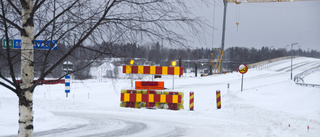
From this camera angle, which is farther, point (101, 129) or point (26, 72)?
point (101, 129)

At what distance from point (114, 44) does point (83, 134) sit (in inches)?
204

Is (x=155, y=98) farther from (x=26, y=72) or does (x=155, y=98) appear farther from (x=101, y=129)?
(x=26, y=72)

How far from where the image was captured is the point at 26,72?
3977 millimetres

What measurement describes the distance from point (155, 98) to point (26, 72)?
10.6 m

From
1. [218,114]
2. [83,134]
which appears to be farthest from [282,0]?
[83,134]

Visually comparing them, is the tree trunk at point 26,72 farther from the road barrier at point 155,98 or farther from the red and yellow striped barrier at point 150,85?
the road barrier at point 155,98

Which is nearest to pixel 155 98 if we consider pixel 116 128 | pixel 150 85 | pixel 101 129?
pixel 150 85

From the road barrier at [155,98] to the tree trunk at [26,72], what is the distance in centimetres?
1045

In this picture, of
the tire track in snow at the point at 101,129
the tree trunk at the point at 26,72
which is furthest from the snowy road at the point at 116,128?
the tree trunk at the point at 26,72

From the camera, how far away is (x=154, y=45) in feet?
13.3

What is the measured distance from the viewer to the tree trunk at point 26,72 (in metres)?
3.91

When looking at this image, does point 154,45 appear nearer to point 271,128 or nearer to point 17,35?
point 17,35

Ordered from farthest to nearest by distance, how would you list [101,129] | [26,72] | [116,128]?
[116,128] → [101,129] → [26,72]

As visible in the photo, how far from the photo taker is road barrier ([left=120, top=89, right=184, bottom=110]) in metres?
14.4
